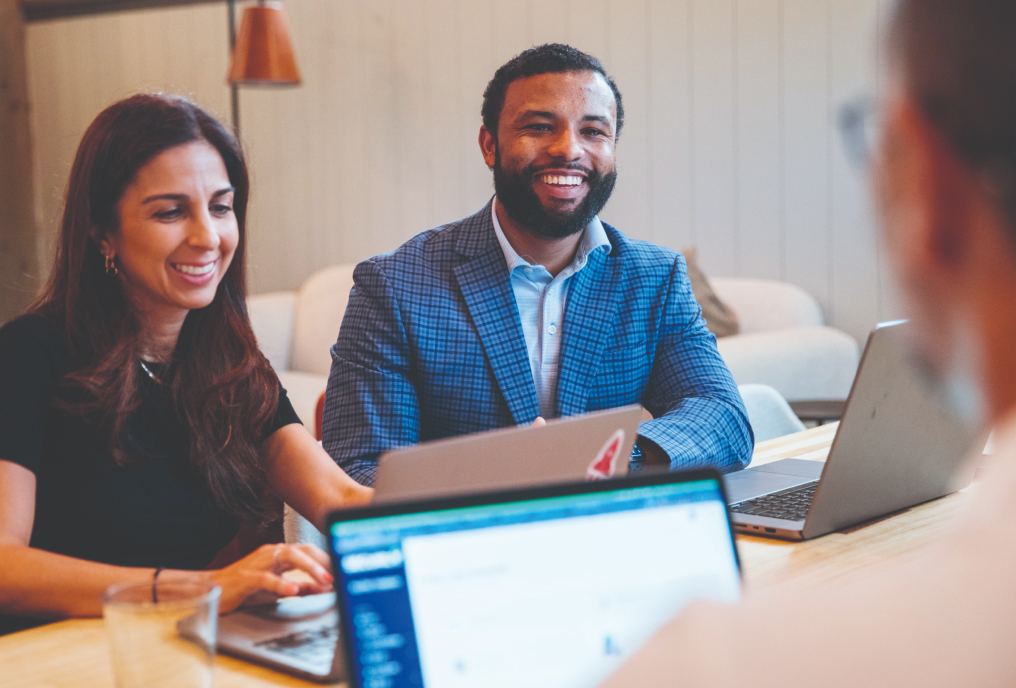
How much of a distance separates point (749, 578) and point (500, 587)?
0.61 metres

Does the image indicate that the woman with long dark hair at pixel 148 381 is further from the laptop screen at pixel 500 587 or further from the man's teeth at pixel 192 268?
the laptop screen at pixel 500 587

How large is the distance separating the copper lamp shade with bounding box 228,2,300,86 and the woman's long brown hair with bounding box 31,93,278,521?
285 centimetres

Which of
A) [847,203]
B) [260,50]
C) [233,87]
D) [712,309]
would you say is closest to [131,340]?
[712,309]

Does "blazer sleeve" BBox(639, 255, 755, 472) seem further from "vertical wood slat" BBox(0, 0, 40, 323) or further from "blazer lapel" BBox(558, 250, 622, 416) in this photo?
"vertical wood slat" BBox(0, 0, 40, 323)

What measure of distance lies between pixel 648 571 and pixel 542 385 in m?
1.22

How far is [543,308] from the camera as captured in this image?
1895 millimetres

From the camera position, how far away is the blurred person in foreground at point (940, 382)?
29cm

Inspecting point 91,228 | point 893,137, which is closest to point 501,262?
point 91,228

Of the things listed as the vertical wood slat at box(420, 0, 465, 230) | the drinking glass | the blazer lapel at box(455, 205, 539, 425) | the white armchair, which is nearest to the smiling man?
the blazer lapel at box(455, 205, 539, 425)

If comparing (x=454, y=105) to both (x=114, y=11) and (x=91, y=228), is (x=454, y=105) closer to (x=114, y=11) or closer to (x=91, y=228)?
(x=114, y=11)

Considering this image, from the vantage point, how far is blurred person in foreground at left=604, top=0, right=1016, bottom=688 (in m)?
0.29

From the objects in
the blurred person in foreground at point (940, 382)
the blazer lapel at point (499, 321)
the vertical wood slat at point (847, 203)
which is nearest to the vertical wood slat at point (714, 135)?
the vertical wood slat at point (847, 203)

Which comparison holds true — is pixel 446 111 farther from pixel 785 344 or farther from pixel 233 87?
pixel 785 344

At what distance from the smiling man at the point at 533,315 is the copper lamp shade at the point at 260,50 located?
2498 mm
